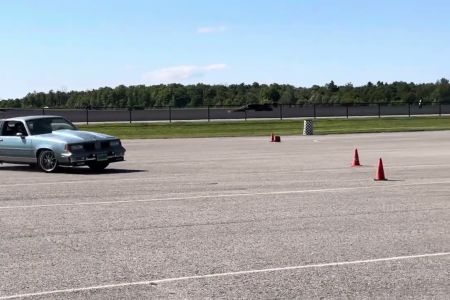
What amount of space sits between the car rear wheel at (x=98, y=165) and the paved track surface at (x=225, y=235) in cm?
120

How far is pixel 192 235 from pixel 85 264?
78.6 inches

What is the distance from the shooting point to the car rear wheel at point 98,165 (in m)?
19.3

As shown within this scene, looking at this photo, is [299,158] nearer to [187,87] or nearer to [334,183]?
[334,183]


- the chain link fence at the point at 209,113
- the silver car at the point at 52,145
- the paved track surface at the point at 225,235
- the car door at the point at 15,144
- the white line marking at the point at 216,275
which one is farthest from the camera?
the chain link fence at the point at 209,113

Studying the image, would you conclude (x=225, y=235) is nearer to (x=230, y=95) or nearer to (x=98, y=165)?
(x=98, y=165)

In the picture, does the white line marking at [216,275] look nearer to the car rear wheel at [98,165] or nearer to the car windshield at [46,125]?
the car rear wheel at [98,165]

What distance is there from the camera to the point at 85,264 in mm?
7797

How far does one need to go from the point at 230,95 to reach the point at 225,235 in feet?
510

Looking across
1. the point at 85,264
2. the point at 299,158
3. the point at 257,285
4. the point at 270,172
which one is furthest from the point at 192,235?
the point at 299,158

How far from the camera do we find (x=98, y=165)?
1967 centimetres

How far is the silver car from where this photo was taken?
61.4ft

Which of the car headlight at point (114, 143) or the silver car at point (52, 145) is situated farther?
the car headlight at point (114, 143)

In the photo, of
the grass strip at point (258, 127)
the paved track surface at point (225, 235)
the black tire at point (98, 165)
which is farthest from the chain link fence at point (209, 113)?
the paved track surface at point (225, 235)

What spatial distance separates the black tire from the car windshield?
137cm
